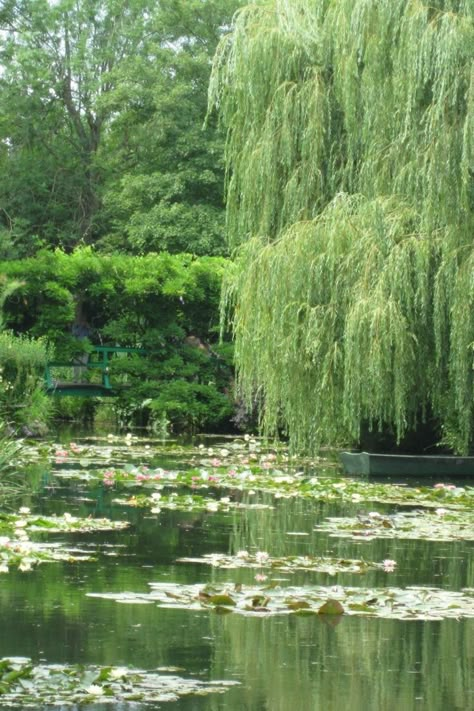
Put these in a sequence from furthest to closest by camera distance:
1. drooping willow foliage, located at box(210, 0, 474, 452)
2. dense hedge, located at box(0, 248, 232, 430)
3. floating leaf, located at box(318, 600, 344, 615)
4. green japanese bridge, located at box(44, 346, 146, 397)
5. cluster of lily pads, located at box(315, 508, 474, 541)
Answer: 1. green japanese bridge, located at box(44, 346, 146, 397)
2. dense hedge, located at box(0, 248, 232, 430)
3. drooping willow foliage, located at box(210, 0, 474, 452)
4. cluster of lily pads, located at box(315, 508, 474, 541)
5. floating leaf, located at box(318, 600, 344, 615)

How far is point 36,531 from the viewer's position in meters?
9.20

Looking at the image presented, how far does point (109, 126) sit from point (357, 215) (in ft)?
91.0

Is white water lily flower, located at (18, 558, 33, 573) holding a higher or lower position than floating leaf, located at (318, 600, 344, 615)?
higher

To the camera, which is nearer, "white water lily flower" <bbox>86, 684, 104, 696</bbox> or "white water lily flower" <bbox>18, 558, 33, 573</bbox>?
"white water lily flower" <bbox>86, 684, 104, 696</bbox>

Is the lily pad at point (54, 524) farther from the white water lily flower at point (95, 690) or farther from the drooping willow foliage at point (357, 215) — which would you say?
the drooping willow foliage at point (357, 215)

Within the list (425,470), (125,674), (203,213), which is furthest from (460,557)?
(203,213)

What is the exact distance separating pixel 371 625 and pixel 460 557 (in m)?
2.42

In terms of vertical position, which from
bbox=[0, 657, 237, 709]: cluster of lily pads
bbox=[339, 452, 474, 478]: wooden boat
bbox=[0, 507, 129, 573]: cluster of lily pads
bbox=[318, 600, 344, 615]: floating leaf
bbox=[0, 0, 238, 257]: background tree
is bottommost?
bbox=[0, 657, 237, 709]: cluster of lily pads

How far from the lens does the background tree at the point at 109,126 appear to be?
1344 inches

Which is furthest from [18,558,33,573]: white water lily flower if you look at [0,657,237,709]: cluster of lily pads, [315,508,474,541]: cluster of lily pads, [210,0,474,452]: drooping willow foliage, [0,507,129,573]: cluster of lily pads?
[210,0,474,452]: drooping willow foliage

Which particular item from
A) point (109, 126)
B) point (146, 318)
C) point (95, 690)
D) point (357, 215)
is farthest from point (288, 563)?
point (109, 126)

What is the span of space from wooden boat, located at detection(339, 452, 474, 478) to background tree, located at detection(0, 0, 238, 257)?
56.6 feet

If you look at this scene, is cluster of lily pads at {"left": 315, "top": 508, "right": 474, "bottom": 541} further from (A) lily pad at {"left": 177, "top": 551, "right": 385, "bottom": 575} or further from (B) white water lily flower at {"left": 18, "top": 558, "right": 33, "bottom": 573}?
(B) white water lily flower at {"left": 18, "top": 558, "right": 33, "bottom": 573}

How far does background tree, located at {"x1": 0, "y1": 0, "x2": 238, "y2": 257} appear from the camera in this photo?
3412 cm
